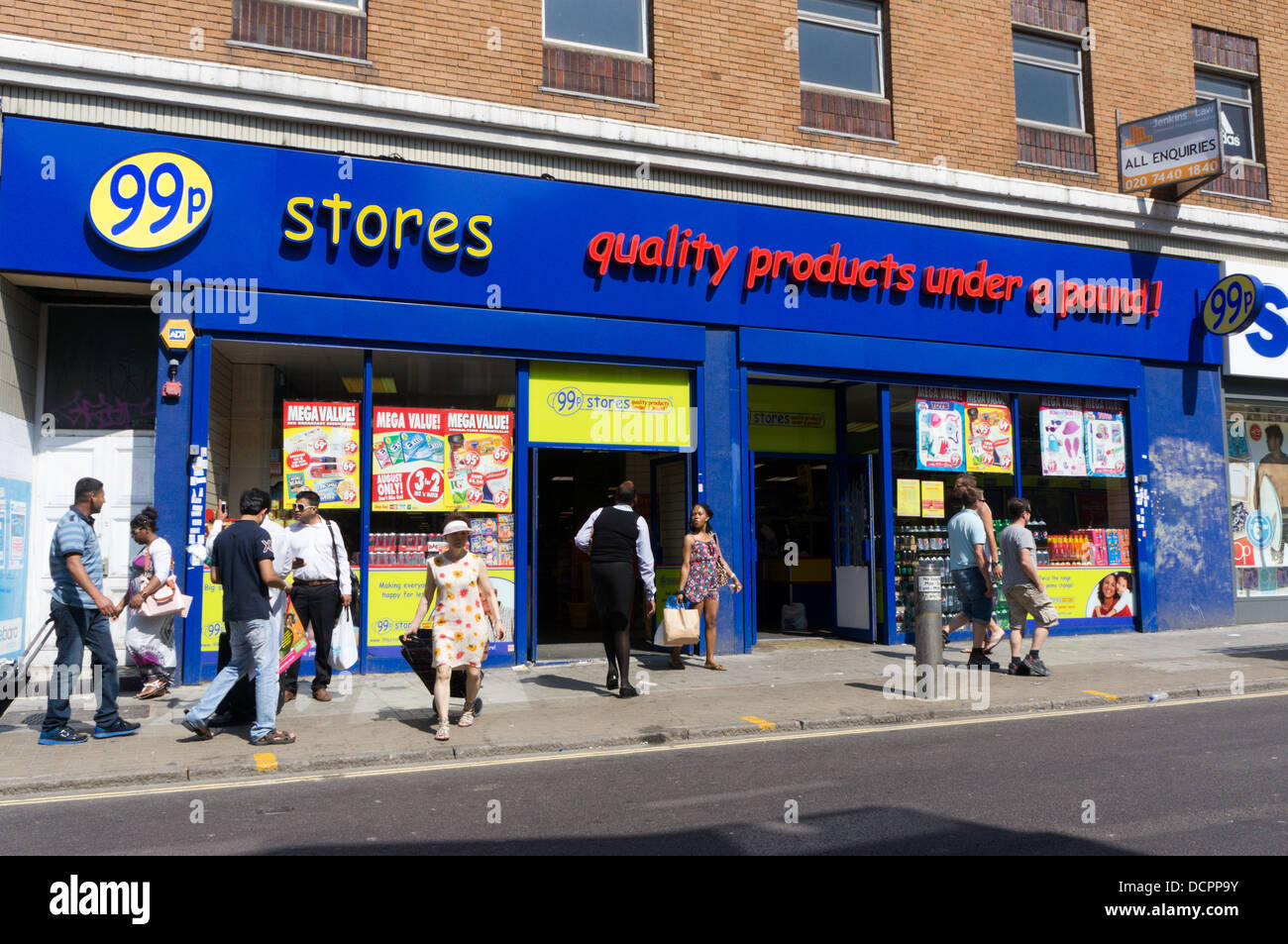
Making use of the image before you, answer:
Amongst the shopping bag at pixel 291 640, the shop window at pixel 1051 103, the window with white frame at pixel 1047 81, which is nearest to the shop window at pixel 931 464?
the shop window at pixel 1051 103

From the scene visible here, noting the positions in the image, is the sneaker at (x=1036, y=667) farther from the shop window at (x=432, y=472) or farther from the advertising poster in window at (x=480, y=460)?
the advertising poster in window at (x=480, y=460)

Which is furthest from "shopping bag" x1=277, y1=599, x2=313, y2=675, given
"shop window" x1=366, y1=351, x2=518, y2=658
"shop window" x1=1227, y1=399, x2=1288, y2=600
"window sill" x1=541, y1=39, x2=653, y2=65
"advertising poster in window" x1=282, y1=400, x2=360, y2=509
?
"shop window" x1=1227, y1=399, x2=1288, y2=600

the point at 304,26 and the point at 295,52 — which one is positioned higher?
the point at 304,26

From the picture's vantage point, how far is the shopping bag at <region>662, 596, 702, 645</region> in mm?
10695

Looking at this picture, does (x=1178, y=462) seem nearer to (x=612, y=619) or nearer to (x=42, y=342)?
(x=612, y=619)

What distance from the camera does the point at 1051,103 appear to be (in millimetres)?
15062

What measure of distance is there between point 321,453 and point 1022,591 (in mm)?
7735

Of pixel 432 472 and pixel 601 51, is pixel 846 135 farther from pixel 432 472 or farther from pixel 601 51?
pixel 432 472

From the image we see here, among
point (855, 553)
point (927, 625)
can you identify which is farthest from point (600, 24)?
point (927, 625)

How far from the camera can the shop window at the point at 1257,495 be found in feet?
51.3

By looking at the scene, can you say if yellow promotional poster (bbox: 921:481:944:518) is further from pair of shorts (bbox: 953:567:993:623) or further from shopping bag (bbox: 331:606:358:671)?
shopping bag (bbox: 331:606:358:671)

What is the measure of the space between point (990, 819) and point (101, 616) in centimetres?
661

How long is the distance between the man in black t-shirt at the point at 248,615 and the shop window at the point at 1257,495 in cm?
1453

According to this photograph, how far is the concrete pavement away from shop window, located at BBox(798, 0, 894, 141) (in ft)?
23.6
